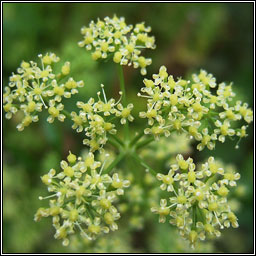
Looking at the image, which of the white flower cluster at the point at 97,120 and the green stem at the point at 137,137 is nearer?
the white flower cluster at the point at 97,120


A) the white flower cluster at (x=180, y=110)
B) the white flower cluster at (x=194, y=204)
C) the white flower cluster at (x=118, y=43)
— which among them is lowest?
the white flower cluster at (x=194, y=204)

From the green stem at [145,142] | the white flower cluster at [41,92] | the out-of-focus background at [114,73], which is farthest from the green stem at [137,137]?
the out-of-focus background at [114,73]

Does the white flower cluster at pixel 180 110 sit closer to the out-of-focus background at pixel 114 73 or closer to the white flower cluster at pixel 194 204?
the white flower cluster at pixel 194 204

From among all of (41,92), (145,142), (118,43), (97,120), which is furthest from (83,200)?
(118,43)

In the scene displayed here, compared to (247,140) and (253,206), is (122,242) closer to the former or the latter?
(253,206)

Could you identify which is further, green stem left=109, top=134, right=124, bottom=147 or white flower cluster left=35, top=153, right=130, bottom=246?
green stem left=109, top=134, right=124, bottom=147

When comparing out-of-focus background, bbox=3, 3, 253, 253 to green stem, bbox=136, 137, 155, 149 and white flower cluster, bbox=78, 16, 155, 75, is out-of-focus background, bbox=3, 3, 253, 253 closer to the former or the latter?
white flower cluster, bbox=78, 16, 155, 75

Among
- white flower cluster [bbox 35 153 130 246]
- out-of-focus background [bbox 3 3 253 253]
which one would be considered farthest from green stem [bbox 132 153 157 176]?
out-of-focus background [bbox 3 3 253 253]

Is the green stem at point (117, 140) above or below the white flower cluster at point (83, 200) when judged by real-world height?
above
